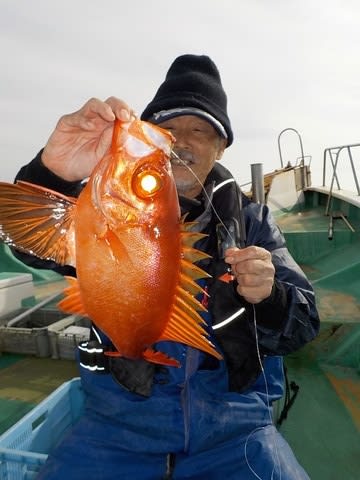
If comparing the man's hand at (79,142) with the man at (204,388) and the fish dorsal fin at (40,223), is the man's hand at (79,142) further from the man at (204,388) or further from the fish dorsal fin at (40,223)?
the fish dorsal fin at (40,223)

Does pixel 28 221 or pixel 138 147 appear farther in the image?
pixel 28 221

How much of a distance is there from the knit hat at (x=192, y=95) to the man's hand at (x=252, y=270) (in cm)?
127

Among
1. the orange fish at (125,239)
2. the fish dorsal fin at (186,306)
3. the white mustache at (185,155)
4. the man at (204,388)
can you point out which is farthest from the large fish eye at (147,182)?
the white mustache at (185,155)

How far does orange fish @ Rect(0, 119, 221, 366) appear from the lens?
1342 millimetres

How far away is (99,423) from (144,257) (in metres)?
1.51

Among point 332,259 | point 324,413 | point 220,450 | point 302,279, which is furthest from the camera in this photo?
point 332,259

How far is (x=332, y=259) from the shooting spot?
659 cm

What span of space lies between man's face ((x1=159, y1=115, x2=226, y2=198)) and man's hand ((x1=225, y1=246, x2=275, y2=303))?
964 mm

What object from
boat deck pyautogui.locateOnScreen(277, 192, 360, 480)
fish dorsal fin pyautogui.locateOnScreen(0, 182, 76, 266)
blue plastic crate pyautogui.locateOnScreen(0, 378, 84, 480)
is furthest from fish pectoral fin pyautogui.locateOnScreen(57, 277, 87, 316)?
boat deck pyautogui.locateOnScreen(277, 192, 360, 480)

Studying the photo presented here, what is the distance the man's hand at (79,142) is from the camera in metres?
1.63

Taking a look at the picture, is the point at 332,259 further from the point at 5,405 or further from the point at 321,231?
the point at 5,405

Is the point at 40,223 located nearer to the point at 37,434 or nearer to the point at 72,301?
the point at 72,301

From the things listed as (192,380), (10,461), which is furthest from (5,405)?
(192,380)

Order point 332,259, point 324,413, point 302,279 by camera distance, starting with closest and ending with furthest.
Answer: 1. point 302,279
2. point 324,413
3. point 332,259
